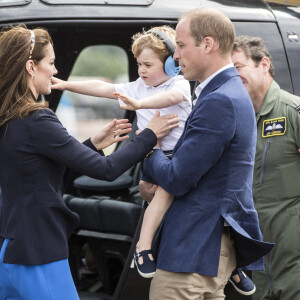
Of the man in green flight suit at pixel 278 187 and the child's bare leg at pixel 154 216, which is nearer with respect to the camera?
the child's bare leg at pixel 154 216

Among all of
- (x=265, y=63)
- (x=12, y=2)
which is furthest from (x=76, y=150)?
(x=265, y=63)

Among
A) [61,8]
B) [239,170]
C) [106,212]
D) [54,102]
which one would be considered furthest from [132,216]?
[239,170]

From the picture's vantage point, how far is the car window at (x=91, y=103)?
15.2 meters

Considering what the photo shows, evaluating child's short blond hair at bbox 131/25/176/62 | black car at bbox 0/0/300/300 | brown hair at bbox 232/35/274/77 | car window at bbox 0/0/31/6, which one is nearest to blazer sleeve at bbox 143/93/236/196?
child's short blond hair at bbox 131/25/176/62

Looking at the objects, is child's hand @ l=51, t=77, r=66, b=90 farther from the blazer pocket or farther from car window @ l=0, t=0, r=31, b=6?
the blazer pocket

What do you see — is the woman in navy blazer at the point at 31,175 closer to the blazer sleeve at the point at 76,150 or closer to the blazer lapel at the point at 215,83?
the blazer sleeve at the point at 76,150

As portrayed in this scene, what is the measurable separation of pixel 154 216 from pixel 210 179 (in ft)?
1.07

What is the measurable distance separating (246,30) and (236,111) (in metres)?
1.17

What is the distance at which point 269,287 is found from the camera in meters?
3.40

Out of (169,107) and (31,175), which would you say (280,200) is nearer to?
(169,107)

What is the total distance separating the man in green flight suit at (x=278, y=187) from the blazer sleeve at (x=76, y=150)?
776 millimetres

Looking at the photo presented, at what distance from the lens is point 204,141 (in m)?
2.57

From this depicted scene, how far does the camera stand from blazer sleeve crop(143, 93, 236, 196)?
8.45ft

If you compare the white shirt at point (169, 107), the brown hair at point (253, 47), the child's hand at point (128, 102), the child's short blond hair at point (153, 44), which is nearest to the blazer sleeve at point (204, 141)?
the child's hand at point (128, 102)
